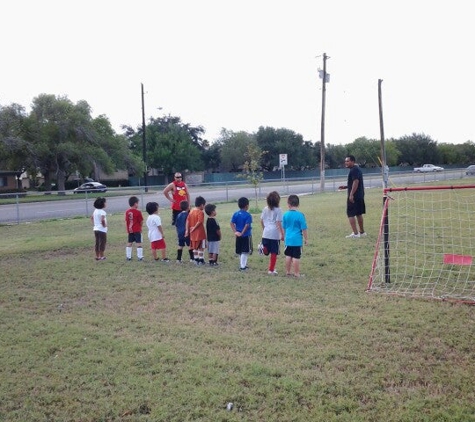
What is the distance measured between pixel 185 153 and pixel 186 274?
57.5 m

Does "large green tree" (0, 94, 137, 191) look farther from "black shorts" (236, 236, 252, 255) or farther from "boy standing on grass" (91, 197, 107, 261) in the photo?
"black shorts" (236, 236, 252, 255)

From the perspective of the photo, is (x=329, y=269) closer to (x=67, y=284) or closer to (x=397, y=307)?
(x=397, y=307)

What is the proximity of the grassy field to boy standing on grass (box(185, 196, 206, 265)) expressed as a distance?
744mm

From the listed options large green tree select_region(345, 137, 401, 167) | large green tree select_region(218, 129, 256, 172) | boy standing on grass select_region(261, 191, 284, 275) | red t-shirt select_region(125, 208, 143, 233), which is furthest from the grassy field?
large green tree select_region(218, 129, 256, 172)

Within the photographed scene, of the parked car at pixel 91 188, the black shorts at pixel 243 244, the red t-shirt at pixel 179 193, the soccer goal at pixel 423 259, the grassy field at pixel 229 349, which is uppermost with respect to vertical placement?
the red t-shirt at pixel 179 193

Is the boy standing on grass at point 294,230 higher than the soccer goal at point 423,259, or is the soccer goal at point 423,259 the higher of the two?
the boy standing on grass at point 294,230

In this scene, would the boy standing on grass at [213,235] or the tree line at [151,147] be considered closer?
the boy standing on grass at [213,235]

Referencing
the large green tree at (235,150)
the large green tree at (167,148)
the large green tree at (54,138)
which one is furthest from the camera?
the large green tree at (235,150)

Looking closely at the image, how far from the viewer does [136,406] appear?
3.95 metres

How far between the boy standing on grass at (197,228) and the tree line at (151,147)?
10324mm

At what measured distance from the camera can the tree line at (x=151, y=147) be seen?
40.2 metres

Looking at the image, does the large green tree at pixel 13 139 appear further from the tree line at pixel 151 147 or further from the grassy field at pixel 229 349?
the grassy field at pixel 229 349

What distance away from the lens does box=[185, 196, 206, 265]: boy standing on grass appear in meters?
9.21

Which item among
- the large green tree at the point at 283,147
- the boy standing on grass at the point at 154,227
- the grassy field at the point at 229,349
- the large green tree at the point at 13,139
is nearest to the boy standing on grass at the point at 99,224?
the boy standing on grass at the point at 154,227
